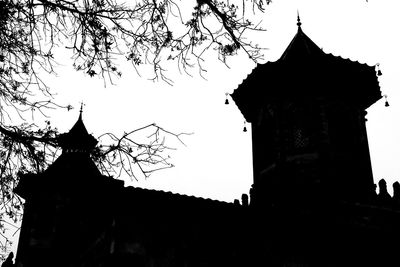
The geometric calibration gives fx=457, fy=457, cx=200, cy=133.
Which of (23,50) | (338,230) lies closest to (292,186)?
(338,230)

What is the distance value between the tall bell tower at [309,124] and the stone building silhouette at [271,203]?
0.04 meters

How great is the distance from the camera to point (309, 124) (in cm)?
1631

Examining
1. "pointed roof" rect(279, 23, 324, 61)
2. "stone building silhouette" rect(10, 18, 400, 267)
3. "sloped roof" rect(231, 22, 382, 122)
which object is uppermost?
"pointed roof" rect(279, 23, 324, 61)

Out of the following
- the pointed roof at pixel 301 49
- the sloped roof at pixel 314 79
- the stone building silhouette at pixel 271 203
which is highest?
the pointed roof at pixel 301 49

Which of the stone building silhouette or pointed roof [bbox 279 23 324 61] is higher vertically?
pointed roof [bbox 279 23 324 61]

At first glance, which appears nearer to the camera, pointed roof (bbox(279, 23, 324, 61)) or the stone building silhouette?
the stone building silhouette

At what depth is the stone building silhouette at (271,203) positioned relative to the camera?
997 cm

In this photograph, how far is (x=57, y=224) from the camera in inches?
690

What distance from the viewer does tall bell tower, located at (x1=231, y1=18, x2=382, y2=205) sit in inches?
598

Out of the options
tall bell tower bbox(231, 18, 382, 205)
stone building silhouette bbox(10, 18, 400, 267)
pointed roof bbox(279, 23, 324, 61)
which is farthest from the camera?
pointed roof bbox(279, 23, 324, 61)

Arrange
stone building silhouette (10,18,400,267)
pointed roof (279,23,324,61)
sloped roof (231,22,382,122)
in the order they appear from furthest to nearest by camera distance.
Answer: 1. pointed roof (279,23,324,61)
2. sloped roof (231,22,382,122)
3. stone building silhouette (10,18,400,267)

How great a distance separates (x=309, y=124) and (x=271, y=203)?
3535mm

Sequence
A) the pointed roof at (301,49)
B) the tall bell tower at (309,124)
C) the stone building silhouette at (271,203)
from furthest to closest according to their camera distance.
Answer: the pointed roof at (301,49) → the tall bell tower at (309,124) → the stone building silhouette at (271,203)

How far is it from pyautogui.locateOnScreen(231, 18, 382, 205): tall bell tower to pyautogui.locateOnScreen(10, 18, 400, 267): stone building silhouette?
39mm
